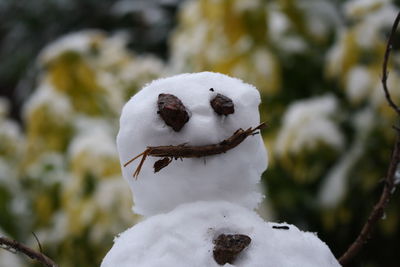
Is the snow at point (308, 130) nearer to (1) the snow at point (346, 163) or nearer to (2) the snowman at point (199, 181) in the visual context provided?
(1) the snow at point (346, 163)

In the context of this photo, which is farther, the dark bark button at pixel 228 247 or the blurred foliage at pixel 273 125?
the blurred foliage at pixel 273 125

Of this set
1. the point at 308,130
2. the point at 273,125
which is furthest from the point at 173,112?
the point at 273,125

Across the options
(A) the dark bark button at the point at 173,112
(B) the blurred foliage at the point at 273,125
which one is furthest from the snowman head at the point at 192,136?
(B) the blurred foliage at the point at 273,125

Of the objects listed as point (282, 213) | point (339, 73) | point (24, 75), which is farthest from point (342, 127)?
point (24, 75)

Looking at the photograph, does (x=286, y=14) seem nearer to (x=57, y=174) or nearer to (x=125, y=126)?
(x=57, y=174)

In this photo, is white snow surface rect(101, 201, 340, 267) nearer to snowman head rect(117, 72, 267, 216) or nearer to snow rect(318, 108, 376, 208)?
snowman head rect(117, 72, 267, 216)

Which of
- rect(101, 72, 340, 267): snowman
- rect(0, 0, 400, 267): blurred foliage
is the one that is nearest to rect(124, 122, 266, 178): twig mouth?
rect(101, 72, 340, 267): snowman

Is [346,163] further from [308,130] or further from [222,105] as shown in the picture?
[222,105]
